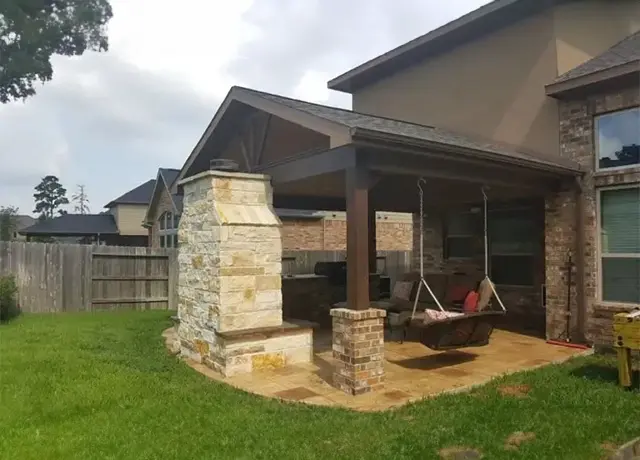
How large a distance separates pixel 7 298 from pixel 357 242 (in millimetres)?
8665

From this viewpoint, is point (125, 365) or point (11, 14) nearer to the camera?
point (125, 365)

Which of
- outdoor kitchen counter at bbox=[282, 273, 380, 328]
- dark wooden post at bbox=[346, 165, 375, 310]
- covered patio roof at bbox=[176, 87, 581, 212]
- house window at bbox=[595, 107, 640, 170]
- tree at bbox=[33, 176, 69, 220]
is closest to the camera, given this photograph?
dark wooden post at bbox=[346, 165, 375, 310]

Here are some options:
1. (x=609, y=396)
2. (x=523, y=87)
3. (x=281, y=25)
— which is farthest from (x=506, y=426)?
(x=281, y=25)

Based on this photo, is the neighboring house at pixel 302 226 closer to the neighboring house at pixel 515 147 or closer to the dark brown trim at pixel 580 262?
the neighboring house at pixel 515 147

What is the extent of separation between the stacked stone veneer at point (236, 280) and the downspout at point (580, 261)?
4209mm

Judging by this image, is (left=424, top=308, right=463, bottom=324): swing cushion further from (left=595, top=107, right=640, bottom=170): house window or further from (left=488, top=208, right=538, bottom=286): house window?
(left=488, top=208, right=538, bottom=286): house window

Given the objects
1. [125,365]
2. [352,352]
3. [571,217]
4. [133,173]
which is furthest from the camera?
[133,173]

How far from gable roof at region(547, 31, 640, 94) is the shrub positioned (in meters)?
10.9

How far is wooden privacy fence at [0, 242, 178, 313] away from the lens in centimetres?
1218

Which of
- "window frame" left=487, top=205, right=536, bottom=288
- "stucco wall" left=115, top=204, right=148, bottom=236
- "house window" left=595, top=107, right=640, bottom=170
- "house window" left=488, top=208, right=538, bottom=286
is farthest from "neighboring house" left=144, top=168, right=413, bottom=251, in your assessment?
"house window" left=595, top=107, right=640, bottom=170

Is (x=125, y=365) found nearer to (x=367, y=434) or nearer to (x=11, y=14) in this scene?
(x=367, y=434)

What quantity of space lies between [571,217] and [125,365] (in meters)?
6.84

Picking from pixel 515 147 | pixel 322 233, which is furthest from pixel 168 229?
pixel 515 147

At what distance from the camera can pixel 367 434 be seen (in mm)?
4285
